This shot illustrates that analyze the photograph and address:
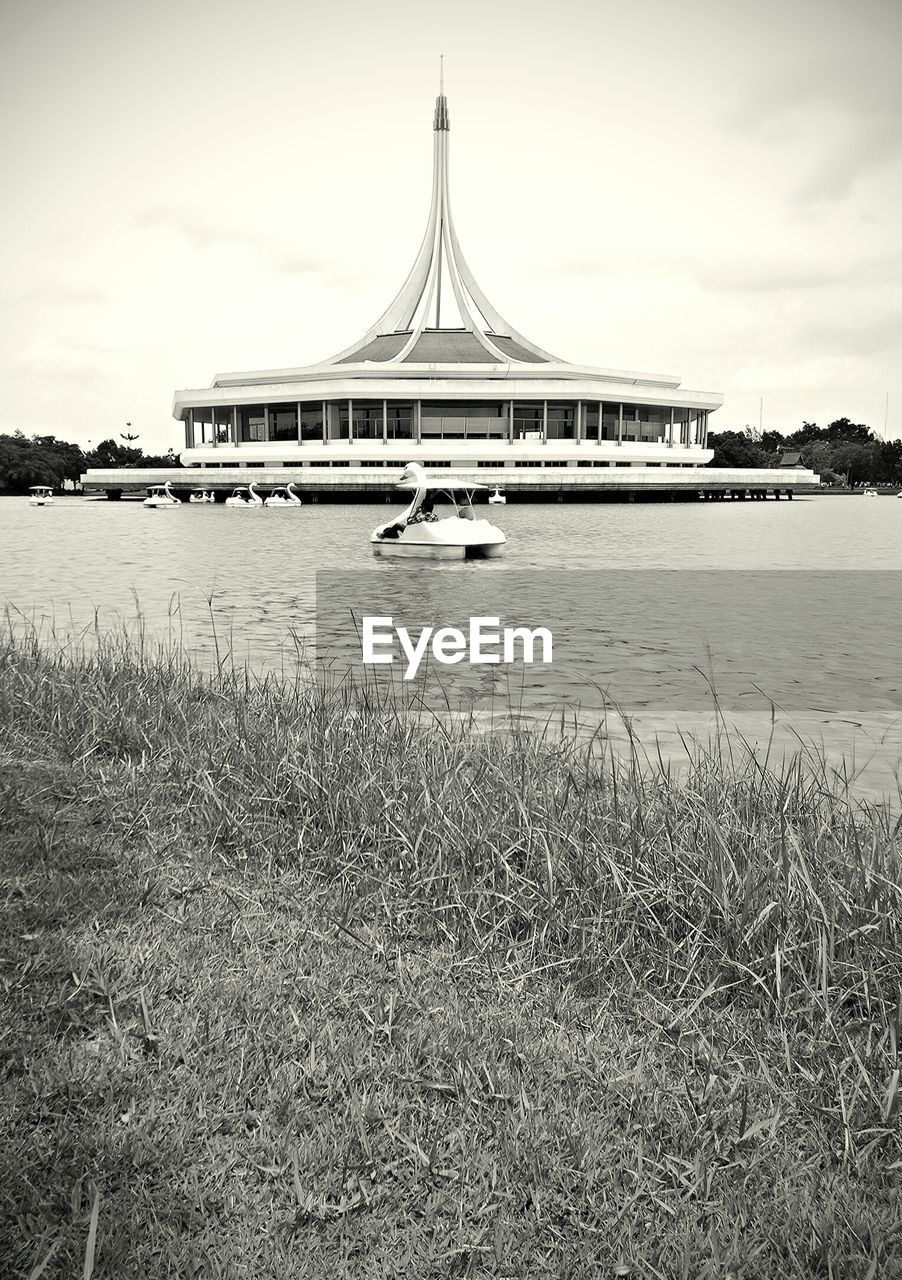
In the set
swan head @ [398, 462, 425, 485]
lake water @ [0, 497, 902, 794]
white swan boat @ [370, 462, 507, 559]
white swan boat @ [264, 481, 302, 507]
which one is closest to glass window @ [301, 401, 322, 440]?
white swan boat @ [264, 481, 302, 507]

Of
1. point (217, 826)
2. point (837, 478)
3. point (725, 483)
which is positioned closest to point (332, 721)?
point (217, 826)

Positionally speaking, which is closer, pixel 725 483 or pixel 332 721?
pixel 332 721

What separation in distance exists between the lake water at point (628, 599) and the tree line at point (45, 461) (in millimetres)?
60527

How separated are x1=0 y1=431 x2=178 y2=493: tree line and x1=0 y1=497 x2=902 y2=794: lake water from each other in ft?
199

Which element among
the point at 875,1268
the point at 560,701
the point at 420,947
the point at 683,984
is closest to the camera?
the point at 875,1268

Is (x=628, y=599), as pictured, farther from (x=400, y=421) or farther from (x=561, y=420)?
(x=400, y=421)

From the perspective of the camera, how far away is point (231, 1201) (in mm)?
2199

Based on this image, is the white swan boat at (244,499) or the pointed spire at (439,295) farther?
the pointed spire at (439,295)

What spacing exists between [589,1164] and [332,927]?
141 cm

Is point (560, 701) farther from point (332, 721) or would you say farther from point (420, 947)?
point (420, 947)

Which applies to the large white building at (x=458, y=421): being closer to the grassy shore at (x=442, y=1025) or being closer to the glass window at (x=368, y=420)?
the glass window at (x=368, y=420)

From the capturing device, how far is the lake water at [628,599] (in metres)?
8.31

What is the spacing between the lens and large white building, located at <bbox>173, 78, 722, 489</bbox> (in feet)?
229

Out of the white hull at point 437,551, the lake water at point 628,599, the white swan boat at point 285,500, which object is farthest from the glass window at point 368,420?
the white hull at point 437,551
